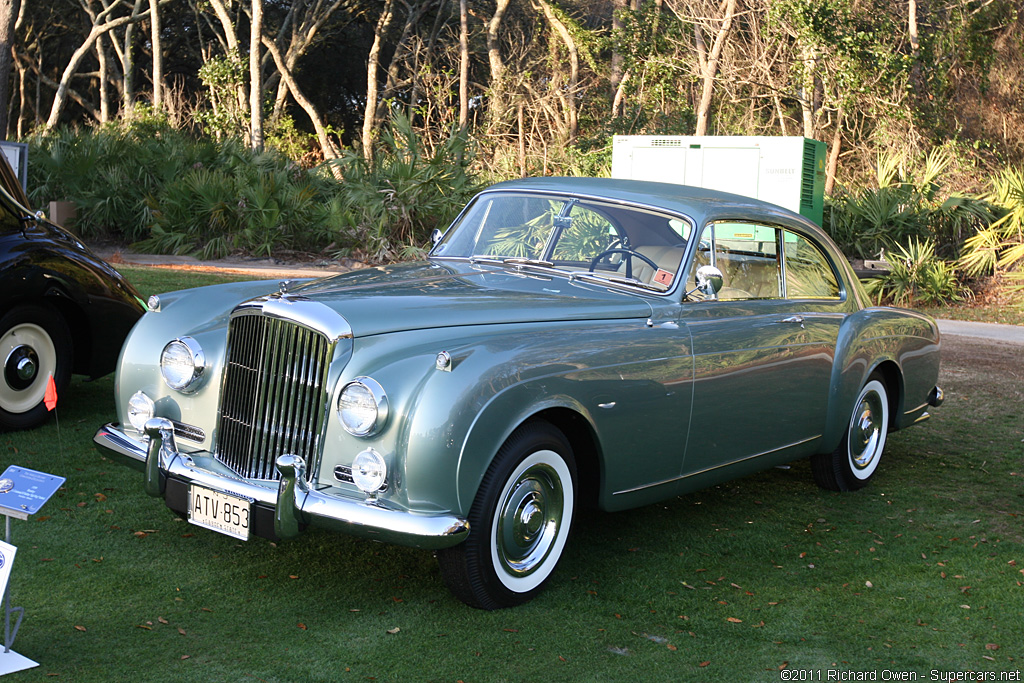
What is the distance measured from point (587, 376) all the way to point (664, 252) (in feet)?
3.57

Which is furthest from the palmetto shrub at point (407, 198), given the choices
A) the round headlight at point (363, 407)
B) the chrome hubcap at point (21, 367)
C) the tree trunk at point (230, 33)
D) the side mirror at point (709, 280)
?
the round headlight at point (363, 407)

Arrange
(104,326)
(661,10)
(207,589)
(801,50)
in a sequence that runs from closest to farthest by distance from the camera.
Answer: (207,589)
(104,326)
(801,50)
(661,10)

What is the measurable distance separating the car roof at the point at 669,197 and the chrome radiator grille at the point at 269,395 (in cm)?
178

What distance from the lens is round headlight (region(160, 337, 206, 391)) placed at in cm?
422

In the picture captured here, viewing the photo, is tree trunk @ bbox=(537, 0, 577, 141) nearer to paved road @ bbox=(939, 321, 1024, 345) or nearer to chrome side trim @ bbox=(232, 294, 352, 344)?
paved road @ bbox=(939, 321, 1024, 345)

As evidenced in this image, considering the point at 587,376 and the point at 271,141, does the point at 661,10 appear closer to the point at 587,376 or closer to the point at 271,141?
the point at 271,141

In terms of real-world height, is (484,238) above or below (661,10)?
below

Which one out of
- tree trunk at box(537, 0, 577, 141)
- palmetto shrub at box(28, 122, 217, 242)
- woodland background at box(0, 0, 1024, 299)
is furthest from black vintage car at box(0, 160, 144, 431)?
tree trunk at box(537, 0, 577, 141)

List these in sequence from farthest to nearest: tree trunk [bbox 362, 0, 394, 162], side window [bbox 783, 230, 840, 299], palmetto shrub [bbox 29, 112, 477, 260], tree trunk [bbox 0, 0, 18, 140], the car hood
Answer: tree trunk [bbox 362, 0, 394, 162] < palmetto shrub [bbox 29, 112, 477, 260] < tree trunk [bbox 0, 0, 18, 140] < side window [bbox 783, 230, 840, 299] < the car hood

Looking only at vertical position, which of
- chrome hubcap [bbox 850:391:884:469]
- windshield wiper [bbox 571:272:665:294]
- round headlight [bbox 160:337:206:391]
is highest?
windshield wiper [bbox 571:272:665:294]

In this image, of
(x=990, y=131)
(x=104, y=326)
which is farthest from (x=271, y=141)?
(x=104, y=326)

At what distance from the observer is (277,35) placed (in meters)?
30.2

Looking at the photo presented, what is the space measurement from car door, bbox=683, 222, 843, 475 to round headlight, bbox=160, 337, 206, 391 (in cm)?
220

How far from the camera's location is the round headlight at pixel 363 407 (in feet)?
11.8
